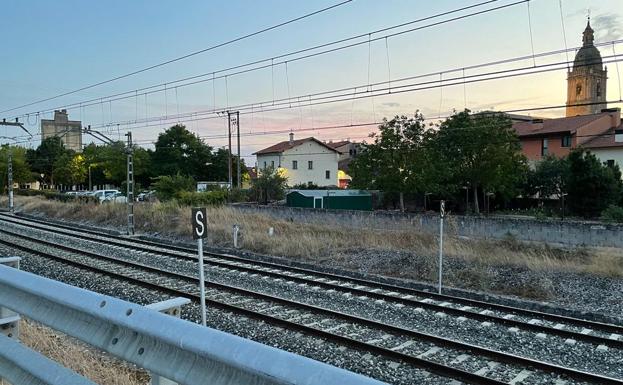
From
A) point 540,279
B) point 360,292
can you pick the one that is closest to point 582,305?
point 540,279

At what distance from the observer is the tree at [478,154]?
4238 centimetres

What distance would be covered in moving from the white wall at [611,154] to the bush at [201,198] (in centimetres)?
4179

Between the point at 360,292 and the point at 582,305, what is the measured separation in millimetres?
5452

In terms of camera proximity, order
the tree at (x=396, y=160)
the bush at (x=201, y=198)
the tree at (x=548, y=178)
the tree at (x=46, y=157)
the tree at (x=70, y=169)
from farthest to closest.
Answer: the tree at (x=46, y=157) < the tree at (x=70, y=169) < the tree at (x=548, y=178) < the tree at (x=396, y=160) < the bush at (x=201, y=198)

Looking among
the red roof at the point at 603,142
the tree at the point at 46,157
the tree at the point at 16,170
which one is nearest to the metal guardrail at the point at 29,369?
the red roof at the point at 603,142

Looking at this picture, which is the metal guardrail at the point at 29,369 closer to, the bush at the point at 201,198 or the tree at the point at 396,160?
the bush at the point at 201,198

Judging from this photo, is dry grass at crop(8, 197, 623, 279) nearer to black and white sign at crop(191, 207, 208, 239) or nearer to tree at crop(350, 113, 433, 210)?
black and white sign at crop(191, 207, 208, 239)

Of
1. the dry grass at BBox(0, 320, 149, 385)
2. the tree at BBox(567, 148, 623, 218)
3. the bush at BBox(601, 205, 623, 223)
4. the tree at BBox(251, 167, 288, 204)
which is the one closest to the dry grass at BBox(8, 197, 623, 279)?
the dry grass at BBox(0, 320, 149, 385)

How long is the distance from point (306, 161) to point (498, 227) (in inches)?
2278

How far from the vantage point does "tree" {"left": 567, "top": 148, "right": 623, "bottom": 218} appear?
38969mm

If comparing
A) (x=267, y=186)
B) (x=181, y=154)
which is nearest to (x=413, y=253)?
(x=267, y=186)

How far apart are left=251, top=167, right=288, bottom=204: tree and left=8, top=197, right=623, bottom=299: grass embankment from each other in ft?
53.8

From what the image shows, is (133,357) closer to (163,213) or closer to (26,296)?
(26,296)

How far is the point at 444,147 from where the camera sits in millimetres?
44875
